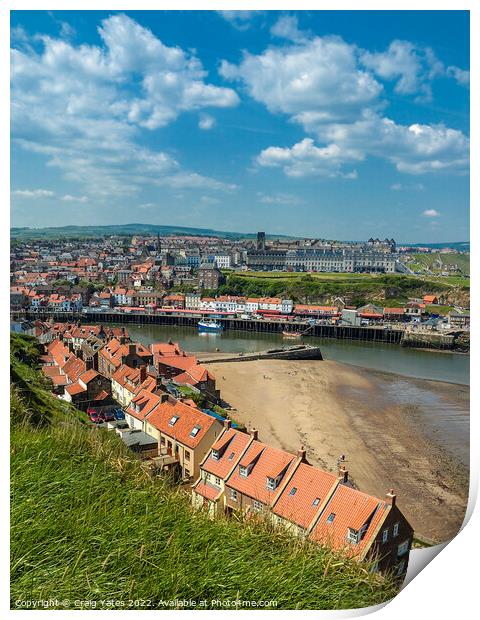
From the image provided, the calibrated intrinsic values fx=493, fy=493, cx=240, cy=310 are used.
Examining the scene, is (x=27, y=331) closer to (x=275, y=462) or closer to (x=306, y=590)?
(x=275, y=462)

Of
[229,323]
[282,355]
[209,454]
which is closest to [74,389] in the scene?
[209,454]

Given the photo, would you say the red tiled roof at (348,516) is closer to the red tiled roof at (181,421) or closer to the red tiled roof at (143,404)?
the red tiled roof at (181,421)

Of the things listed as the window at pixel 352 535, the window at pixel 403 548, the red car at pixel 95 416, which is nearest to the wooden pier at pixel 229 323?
the red car at pixel 95 416

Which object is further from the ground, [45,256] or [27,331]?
[45,256]

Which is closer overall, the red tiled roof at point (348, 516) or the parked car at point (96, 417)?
the red tiled roof at point (348, 516)

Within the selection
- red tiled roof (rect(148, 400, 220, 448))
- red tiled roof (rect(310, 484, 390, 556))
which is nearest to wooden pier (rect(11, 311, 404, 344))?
red tiled roof (rect(148, 400, 220, 448))
